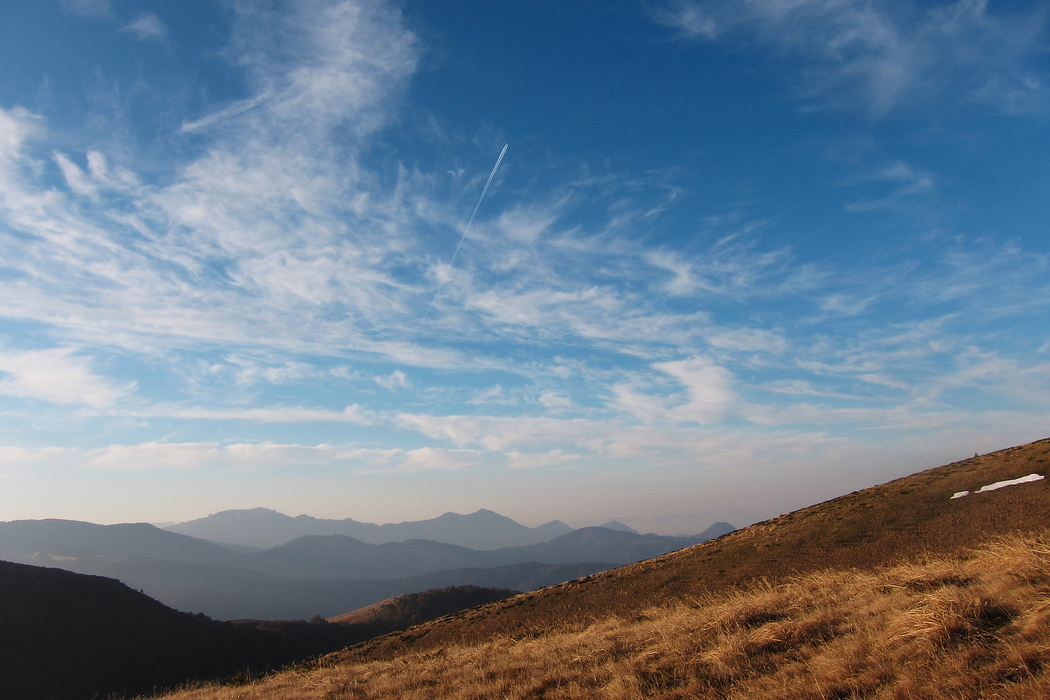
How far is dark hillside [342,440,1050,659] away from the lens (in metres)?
27.3

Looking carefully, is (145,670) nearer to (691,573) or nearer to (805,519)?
(691,573)

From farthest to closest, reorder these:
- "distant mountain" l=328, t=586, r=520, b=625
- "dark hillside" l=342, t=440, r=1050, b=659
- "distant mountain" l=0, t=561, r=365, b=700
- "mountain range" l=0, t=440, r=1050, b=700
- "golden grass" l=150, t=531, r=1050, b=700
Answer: "distant mountain" l=328, t=586, r=520, b=625 < "distant mountain" l=0, t=561, r=365, b=700 < "dark hillside" l=342, t=440, r=1050, b=659 < "mountain range" l=0, t=440, r=1050, b=700 < "golden grass" l=150, t=531, r=1050, b=700

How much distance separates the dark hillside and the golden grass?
40.0ft

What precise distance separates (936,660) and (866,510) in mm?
37223

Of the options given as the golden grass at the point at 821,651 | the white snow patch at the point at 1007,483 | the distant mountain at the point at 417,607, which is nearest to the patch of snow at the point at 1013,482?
the white snow patch at the point at 1007,483

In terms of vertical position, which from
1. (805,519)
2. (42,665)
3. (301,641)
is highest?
(805,519)

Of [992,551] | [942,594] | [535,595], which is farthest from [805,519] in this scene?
[942,594]

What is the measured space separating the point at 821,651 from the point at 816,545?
2923 centimetres

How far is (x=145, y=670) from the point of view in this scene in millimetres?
79750

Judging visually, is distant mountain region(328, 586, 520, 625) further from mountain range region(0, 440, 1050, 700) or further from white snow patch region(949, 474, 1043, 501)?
white snow patch region(949, 474, 1043, 501)

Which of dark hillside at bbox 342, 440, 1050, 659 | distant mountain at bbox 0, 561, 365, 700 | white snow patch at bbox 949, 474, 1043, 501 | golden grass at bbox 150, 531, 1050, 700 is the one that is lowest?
distant mountain at bbox 0, 561, 365, 700

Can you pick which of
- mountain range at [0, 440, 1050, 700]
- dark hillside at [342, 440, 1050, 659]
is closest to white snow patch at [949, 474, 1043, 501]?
mountain range at [0, 440, 1050, 700]

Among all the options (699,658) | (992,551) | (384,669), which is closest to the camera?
(699,658)

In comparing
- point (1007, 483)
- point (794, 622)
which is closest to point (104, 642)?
point (794, 622)
